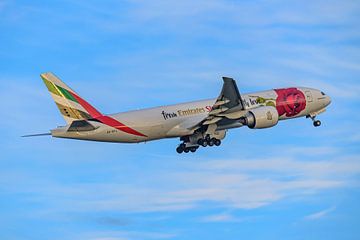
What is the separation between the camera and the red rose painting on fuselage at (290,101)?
74500mm

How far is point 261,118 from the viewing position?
68875mm

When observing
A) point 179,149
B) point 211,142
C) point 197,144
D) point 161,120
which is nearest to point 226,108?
point 211,142

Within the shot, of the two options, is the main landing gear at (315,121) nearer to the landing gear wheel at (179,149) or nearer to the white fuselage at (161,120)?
the white fuselage at (161,120)

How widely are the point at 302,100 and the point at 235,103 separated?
11890mm

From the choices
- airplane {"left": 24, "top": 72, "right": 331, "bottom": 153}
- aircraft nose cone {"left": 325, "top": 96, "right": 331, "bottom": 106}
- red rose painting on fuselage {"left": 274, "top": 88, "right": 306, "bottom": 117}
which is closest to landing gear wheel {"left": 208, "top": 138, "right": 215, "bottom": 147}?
airplane {"left": 24, "top": 72, "right": 331, "bottom": 153}

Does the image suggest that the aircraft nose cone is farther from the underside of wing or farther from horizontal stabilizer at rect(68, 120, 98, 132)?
horizontal stabilizer at rect(68, 120, 98, 132)

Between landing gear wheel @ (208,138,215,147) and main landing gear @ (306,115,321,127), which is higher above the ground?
main landing gear @ (306,115,321,127)

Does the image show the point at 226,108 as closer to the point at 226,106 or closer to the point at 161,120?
the point at 226,106

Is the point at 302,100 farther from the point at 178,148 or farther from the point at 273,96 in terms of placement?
the point at 178,148

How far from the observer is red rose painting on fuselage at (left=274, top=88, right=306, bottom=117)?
74500 millimetres

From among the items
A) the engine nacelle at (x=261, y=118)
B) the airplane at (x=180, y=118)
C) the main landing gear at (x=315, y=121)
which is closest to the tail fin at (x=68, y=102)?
the airplane at (x=180, y=118)

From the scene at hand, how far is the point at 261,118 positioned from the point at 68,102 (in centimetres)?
1778

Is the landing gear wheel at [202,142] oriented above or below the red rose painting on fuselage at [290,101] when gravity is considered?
below

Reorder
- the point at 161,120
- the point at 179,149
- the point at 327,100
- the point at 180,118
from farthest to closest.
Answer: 1. the point at 327,100
2. the point at 179,149
3. the point at 180,118
4. the point at 161,120
